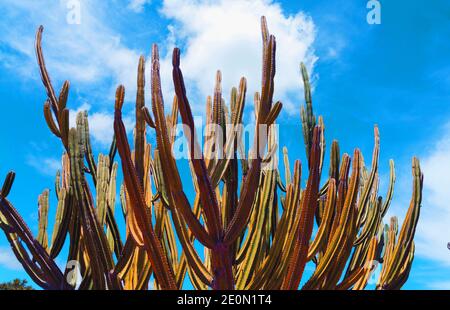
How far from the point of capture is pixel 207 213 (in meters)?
3.07

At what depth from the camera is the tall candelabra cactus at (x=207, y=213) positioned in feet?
10.00

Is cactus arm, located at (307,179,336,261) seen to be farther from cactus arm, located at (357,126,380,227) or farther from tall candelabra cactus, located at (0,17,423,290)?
cactus arm, located at (357,126,380,227)

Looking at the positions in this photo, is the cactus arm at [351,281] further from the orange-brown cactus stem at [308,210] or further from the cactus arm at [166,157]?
the cactus arm at [166,157]

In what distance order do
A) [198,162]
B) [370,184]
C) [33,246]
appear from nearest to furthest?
[198,162]
[33,246]
[370,184]

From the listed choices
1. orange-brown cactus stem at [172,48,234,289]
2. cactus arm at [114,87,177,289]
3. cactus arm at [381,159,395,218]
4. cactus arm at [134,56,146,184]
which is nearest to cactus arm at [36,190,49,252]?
cactus arm at [134,56,146,184]

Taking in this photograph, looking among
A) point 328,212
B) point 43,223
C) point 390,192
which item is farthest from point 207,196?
point 390,192

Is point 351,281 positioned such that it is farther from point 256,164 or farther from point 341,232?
point 256,164

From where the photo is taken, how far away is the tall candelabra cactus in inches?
120

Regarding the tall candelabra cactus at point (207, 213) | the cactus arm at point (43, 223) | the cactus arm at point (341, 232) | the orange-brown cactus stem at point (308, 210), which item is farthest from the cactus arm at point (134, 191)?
the cactus arm at point (43, 223)

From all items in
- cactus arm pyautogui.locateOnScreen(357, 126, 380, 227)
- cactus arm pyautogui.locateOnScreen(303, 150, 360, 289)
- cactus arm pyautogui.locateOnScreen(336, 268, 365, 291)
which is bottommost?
cactus arm pyautogui.locateOnScreen(336, 268, 365, 291)

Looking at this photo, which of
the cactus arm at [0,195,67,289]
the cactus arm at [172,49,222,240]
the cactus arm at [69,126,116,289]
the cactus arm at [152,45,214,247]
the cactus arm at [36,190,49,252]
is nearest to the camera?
the cactus arm at [172,49,222,240]

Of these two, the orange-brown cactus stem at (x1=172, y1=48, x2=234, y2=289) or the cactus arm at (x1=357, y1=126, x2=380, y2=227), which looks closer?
the orange-brown cactus stem at (x1=172, y1=48, x2=234, y2=289)

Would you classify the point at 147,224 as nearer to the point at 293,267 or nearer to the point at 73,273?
the point at 293,267
